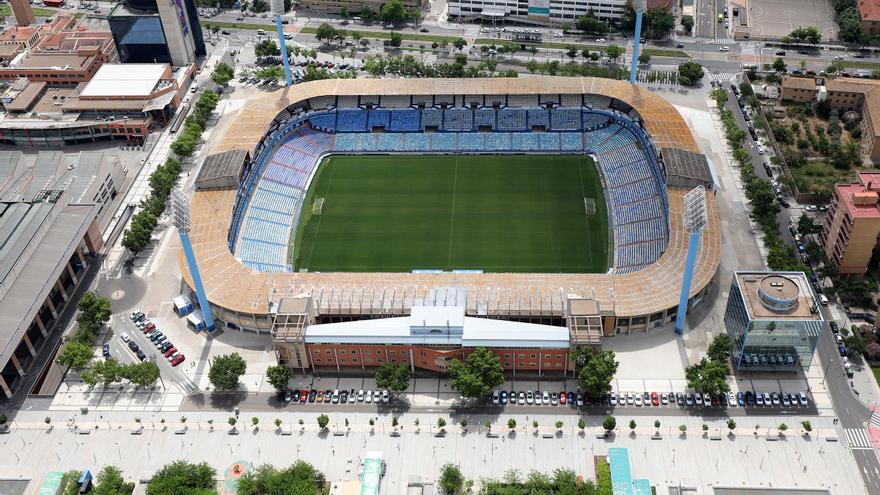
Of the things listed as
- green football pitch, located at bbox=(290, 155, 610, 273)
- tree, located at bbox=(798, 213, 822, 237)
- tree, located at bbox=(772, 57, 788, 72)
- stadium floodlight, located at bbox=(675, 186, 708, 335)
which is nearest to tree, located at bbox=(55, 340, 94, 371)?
green football pitch, located at bbox=(290, 155, 610, 273)

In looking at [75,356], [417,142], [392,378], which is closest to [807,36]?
[417,142]

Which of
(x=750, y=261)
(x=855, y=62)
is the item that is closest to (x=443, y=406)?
(x=750, y=261)

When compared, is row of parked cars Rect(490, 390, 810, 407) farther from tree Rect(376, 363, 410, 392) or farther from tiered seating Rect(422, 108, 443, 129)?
tiered seating Rect(422, 108, 443, 129)

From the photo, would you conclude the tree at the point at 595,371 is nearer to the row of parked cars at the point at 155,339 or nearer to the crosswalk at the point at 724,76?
the row of parked cars at the point at 155,339

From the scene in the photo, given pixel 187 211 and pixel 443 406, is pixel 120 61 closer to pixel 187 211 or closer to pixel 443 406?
pixel 187 211

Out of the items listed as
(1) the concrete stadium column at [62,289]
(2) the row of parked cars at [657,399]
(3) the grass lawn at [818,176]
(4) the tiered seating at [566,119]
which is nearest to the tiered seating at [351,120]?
(4) the tiered seating at [566,119]

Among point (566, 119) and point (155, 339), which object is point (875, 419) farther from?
point (155, 339)
